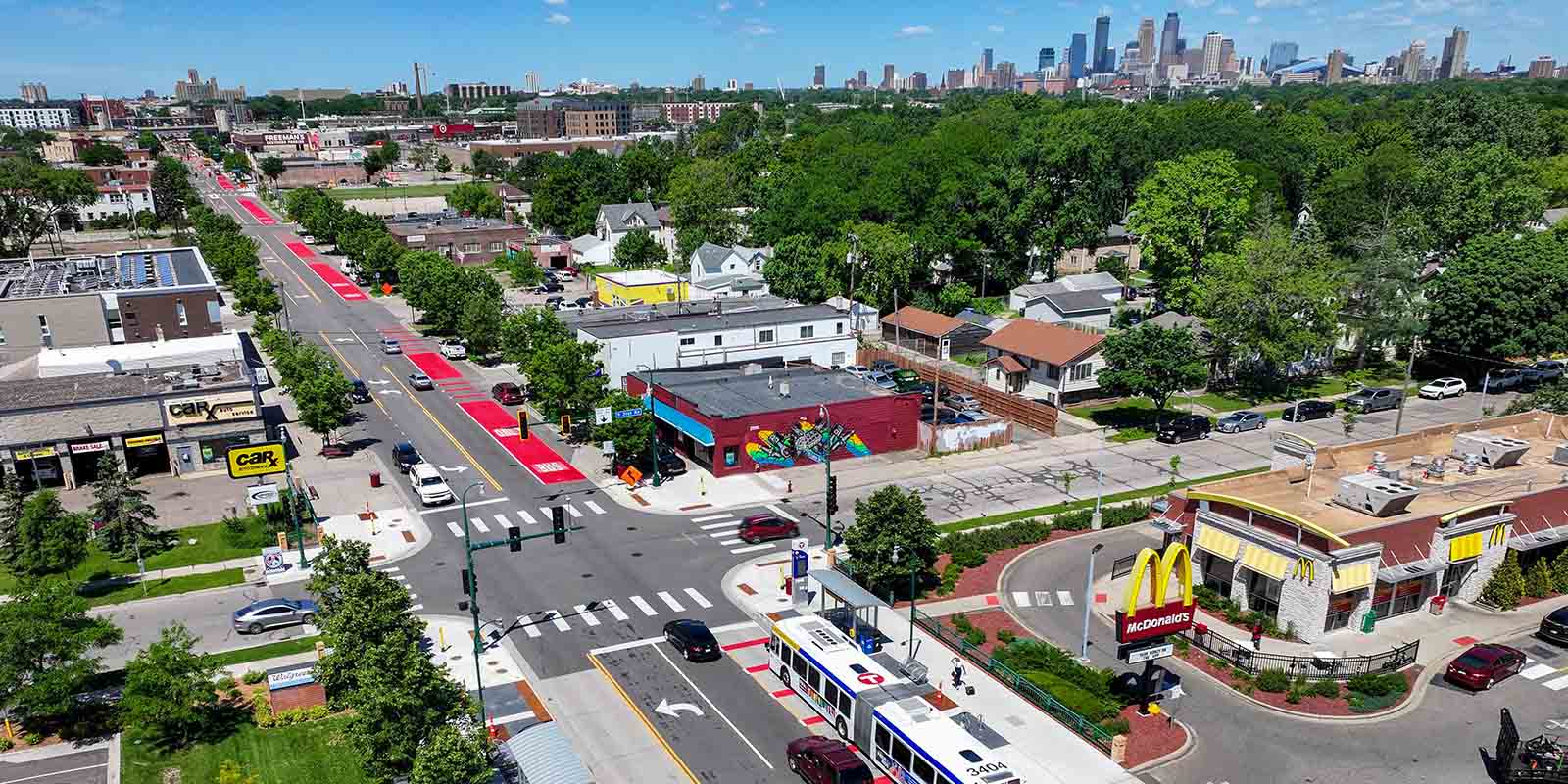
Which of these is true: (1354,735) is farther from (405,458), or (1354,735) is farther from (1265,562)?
(405,458)

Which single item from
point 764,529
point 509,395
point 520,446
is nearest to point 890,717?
point 764,529

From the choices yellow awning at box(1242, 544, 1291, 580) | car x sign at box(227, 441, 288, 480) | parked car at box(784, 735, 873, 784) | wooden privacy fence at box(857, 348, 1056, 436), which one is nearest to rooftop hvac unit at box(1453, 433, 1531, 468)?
yellow awning at box(1242, 544, 1291, 580)

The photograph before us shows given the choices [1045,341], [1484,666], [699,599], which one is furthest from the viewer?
[1045,341]

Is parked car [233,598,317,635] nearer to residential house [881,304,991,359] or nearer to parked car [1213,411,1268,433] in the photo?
residential house [881,304,991,359]

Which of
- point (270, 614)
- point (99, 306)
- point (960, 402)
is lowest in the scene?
point (270, 614)

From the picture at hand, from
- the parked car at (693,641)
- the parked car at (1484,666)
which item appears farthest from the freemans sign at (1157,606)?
the parked car at (693,641)

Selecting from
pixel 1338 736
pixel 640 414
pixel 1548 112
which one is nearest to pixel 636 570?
pixel 640 414

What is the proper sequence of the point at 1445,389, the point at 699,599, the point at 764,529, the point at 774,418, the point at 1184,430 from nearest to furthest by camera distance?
1. the point at 699,599
2. the point at 764,529
3. the point at 774,418
4. the point at 1184,430
5. the point at 1445,389
